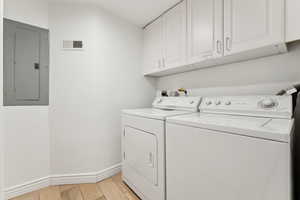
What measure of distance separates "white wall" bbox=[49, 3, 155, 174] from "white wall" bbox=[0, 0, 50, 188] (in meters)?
0.09

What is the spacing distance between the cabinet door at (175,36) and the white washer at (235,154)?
83 centimetres

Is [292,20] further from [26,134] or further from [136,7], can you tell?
[26,134]

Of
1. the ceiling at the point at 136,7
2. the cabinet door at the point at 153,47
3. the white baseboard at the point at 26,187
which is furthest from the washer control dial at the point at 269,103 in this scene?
the white baseboard at the point at 26,187

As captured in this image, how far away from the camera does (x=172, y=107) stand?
6.15 ft

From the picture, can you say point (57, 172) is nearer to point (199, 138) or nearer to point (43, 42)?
point (43, 42)

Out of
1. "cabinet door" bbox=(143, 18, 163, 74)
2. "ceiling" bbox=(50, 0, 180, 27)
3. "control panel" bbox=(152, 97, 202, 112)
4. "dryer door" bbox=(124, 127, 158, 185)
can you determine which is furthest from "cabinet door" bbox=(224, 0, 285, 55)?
"dryer door" bbox=(124, 127, 158, 185)

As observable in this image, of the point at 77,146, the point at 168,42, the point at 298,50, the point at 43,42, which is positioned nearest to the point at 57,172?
the point at 77,146

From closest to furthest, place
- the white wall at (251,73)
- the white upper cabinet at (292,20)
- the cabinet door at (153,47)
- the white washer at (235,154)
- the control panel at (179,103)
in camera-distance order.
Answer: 1. the white washer at (235,154)
2. the white upper cabinet at (292,20)
3. the white wall at (251,73)
4. the control panel at (179,103)
5. the cabinet door at (153,47)

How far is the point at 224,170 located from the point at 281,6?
1212 mm

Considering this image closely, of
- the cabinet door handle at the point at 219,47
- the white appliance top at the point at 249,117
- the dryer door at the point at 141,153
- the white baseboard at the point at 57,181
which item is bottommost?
the white baseboard at the point at 57,181

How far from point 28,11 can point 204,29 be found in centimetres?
197

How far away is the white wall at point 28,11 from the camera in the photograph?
1.48 m

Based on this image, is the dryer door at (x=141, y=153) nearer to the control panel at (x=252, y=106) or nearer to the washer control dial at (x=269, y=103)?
the control panel at (x=252, y=106)

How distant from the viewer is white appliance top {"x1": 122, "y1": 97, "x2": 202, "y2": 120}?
1.44 metres
